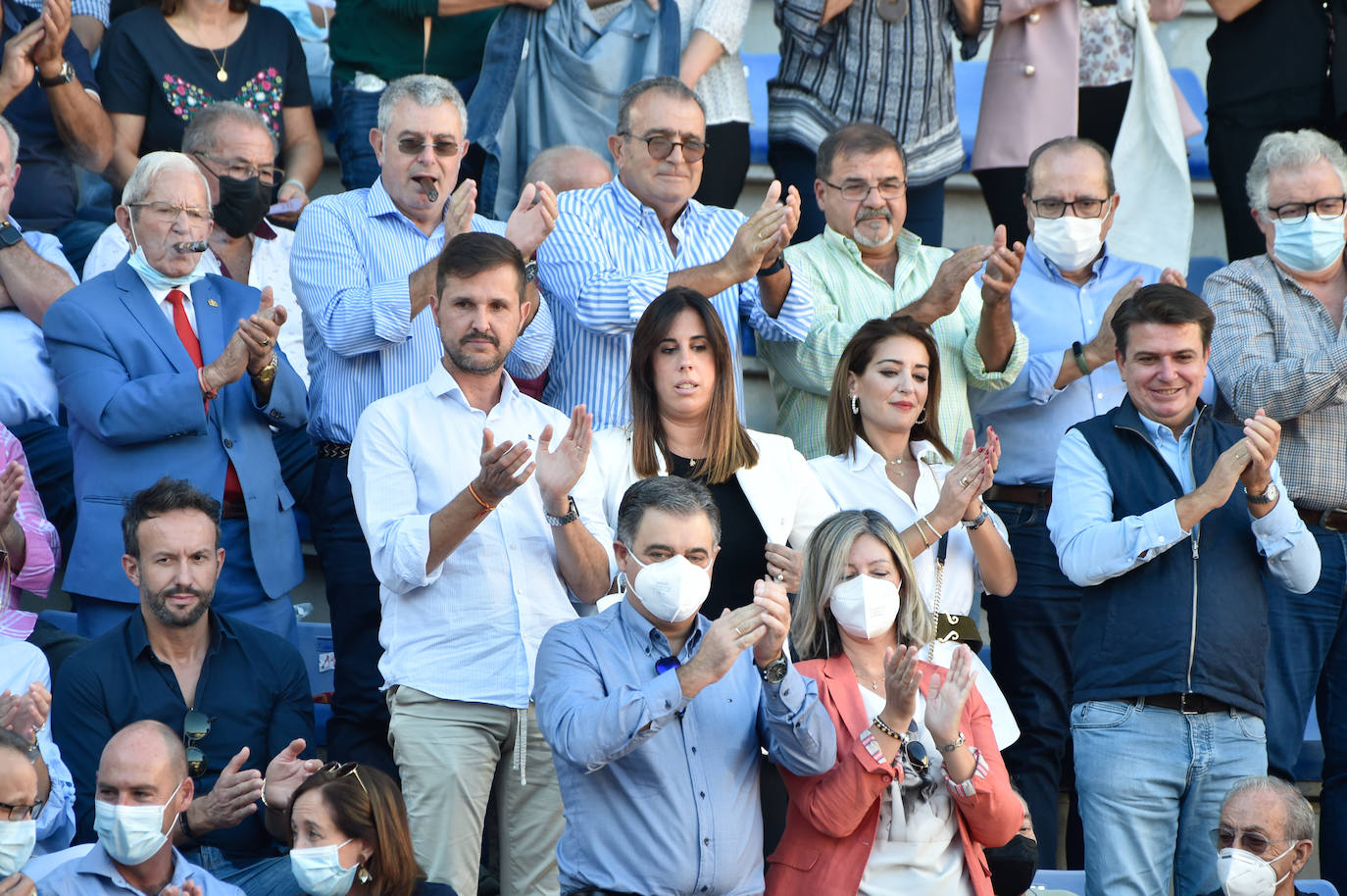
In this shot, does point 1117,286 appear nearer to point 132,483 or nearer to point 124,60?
point 132,483

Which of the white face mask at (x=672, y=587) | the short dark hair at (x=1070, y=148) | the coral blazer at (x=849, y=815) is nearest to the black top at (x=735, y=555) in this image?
the coral blazer at (x=849, y=815)

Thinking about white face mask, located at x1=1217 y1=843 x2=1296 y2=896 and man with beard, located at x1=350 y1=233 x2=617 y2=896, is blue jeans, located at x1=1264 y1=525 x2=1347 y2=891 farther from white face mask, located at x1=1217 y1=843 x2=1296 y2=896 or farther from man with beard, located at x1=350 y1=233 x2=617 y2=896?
man with beard, located at x1=350 y1=233 x2=617 y2=896

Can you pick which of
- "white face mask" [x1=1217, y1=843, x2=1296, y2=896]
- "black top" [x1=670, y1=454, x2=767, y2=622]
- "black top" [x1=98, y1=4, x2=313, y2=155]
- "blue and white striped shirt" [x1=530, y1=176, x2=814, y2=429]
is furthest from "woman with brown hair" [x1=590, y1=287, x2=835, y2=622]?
"black top" [x1=98, y1=4, x2=313, y2=155]

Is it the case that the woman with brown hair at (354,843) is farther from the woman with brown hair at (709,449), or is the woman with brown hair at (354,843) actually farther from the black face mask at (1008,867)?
the black face mask at (1008,867)

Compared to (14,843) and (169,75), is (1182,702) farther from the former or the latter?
(169,75)

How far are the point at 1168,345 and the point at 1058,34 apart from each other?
2.23 meters

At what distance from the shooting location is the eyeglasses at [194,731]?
4578 millimetres

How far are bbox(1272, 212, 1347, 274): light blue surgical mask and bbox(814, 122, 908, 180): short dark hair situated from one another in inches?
45.5

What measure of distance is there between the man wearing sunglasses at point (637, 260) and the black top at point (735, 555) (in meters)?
0.51

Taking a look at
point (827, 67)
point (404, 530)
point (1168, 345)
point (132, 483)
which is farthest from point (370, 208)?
point (1168, 345)

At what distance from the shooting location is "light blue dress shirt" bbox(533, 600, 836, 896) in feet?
12.2

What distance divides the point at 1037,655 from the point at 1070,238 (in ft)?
4.36

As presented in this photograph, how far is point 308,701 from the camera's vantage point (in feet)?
15.8

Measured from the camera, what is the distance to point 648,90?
5445 mm
